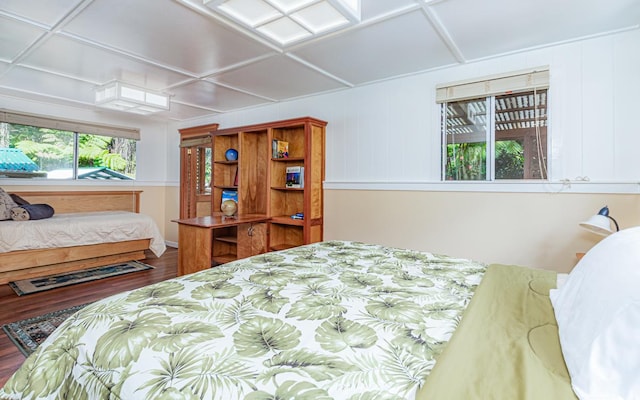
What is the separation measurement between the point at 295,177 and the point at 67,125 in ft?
11.9

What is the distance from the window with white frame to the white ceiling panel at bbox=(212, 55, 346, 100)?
125 cm

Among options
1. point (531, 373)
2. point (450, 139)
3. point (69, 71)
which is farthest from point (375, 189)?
point (69, 71)

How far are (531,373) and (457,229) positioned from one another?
2.39 metres

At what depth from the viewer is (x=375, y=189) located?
3.50 meters

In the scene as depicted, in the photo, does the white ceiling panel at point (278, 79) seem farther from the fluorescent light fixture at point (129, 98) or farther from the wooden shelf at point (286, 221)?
the wooden shelf at point (286, 221)

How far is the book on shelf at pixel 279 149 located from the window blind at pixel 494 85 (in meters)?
1.90

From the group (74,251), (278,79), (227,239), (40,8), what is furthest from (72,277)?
(278,79)

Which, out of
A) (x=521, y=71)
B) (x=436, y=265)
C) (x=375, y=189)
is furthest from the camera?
(x=375, y=189)

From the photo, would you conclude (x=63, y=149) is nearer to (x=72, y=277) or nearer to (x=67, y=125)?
(x=67, y=125)

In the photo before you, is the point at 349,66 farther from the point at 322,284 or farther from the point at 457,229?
the point at 322,284

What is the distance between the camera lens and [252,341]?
900mm

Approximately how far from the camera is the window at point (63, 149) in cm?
436

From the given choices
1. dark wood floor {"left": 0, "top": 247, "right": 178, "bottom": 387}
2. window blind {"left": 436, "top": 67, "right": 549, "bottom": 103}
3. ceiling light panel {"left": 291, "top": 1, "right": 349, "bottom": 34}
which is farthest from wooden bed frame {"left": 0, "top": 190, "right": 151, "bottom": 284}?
window blind {"left": 436, "top": 67, "right": 549, "bottom": 103}

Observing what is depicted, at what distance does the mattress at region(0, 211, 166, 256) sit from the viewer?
3.55 m
